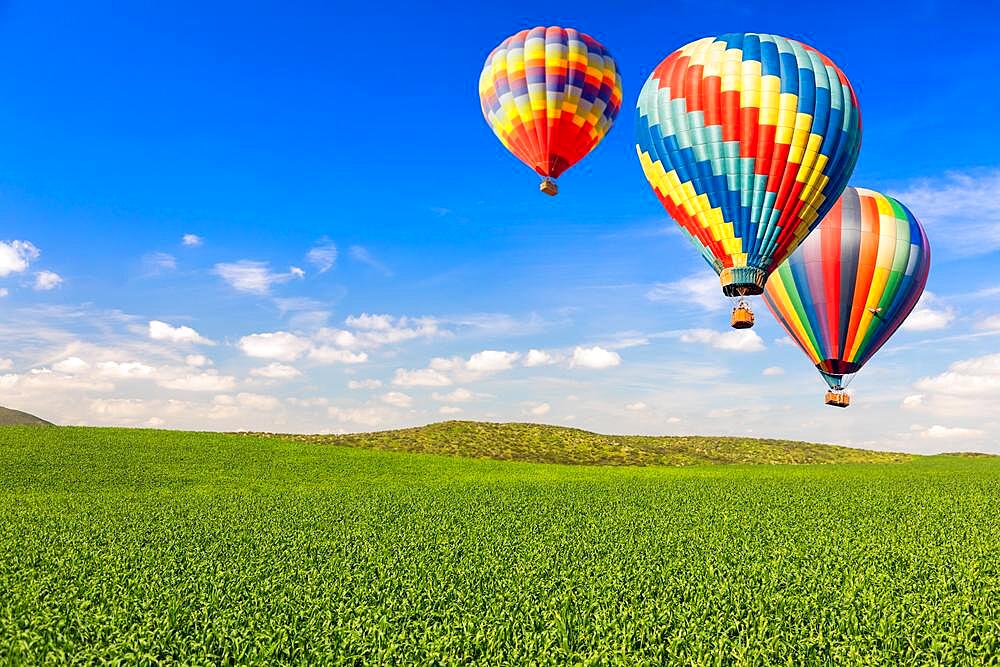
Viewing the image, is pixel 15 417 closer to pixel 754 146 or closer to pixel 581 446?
pixel 581 446

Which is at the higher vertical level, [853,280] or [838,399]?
[853,280]

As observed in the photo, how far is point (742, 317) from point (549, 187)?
14890mm

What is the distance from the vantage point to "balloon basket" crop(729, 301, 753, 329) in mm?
25141

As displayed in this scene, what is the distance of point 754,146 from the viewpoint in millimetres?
24766

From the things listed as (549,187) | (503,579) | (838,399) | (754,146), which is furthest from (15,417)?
(503,579)

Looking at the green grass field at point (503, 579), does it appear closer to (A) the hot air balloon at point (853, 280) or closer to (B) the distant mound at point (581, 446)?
(A) the hot air balloon at point (853, 280)

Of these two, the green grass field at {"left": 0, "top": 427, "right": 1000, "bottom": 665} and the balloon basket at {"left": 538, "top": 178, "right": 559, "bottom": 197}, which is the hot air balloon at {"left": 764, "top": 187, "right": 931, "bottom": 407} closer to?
the green grass field at {"left": 0, "top": 427, "right": 1000, "bottom": 665}

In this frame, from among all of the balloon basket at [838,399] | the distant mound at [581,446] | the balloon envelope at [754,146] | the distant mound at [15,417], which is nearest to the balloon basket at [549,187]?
the balloon envelope at [754,146]

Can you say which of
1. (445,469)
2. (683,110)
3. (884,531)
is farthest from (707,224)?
(445,469)

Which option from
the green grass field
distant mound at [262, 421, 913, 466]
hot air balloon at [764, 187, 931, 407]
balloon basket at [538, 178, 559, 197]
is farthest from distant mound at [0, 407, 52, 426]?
hot air balloon at [764, 187, 931, 407]

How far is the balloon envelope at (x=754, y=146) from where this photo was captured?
2478cm

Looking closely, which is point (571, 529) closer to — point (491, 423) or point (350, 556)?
point (350, 556)

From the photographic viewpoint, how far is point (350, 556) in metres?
14.8

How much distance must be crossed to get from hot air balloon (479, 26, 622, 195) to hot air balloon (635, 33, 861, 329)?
11544mm
